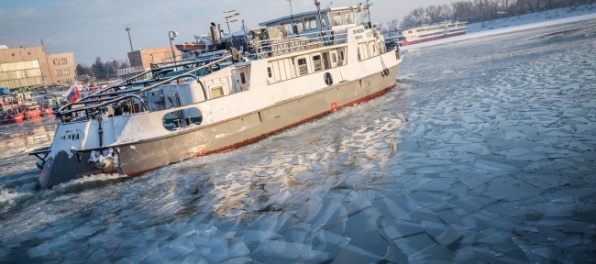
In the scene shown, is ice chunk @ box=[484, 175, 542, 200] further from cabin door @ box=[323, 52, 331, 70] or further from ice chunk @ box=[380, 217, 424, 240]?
cabin door @ box=[323, 52, 331, 70]

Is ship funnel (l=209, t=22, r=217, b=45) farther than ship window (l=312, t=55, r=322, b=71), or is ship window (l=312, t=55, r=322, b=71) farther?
ship funnel (l=209, t=22, r=217, b=45)

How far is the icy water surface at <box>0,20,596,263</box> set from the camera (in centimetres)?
522

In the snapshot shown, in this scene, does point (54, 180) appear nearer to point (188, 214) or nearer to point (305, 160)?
point (188, 214)

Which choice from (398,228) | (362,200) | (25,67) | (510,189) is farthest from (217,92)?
(25,67)

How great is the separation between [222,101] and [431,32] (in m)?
98.8

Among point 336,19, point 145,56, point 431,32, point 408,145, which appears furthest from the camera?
point 431,32

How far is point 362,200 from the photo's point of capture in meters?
6.86

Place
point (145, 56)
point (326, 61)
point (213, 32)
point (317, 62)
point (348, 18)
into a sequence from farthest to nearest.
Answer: point (145, 56) → point (348, 18) → point (213, 32) → point (326, 61) → point (317, 62)

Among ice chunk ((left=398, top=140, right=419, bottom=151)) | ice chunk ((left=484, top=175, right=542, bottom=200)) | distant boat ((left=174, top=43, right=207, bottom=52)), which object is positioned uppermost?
distant boat ((left=174, top=43, right=207, bottom=52))

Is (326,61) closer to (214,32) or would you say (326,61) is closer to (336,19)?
(336,19)

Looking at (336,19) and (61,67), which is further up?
(61,67)

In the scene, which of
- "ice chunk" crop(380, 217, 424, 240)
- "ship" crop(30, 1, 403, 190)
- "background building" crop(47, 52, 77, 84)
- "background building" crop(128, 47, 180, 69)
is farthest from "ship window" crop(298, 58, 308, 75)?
"background building" crop(47, 52, 77, 84)

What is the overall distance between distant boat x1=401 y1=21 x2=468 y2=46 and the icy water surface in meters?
87.2

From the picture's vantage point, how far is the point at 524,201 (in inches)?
231
